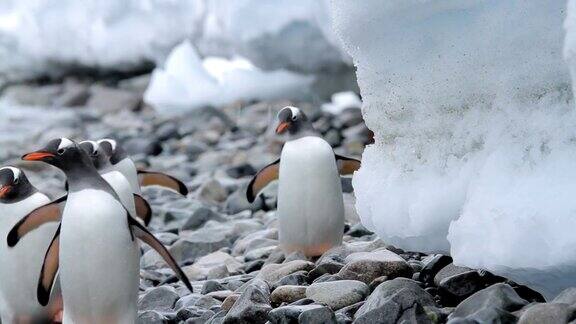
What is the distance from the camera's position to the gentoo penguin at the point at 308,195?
4.31 m

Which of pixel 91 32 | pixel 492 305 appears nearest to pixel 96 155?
pixel 492 305

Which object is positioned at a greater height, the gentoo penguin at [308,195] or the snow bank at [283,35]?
the snow bank at [283,35]

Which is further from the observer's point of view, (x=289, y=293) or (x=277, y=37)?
(x=277, y=37)

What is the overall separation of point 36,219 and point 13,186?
284mm

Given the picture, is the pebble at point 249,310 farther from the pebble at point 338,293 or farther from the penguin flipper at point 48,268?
the penguin flipper at point 48,268

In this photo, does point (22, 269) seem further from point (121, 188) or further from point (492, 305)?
point (492, 305)

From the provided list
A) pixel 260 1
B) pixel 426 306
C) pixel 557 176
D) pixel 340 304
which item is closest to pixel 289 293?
pixel 340 304

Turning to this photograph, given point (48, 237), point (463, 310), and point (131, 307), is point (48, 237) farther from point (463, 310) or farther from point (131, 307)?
point (463, 310)

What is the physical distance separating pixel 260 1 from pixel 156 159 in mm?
3190

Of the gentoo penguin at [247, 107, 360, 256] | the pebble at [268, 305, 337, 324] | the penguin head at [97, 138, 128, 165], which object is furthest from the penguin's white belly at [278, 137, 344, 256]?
the pebble at [268, 305, 337, 324]

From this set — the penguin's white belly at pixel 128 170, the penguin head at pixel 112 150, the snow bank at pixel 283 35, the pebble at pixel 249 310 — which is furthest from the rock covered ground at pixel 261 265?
the snow bank at pixel 283 35

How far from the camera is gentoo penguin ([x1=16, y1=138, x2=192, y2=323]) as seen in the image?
3246 mm

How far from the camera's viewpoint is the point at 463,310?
103 inches

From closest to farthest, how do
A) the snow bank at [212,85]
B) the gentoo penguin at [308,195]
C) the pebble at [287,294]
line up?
1. the pebble at [287,294]
2. the gentoo penguin at [308,195]
3. the snow bank at [212,85]
